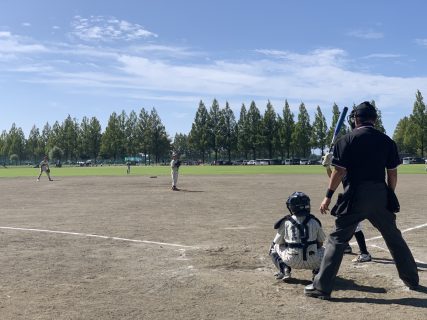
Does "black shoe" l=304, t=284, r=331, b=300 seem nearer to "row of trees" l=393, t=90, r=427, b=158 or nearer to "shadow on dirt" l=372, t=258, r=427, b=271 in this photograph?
"shadow on dirt" l=372, t=258, r=427, b=271

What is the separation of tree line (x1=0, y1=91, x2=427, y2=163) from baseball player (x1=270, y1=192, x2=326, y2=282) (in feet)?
332

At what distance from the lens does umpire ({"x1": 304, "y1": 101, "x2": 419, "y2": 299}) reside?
18.3ft

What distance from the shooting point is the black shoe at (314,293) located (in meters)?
5.47

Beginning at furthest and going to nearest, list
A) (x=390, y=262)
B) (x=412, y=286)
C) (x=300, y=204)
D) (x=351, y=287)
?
(x=390, y=262)
(x=300, y=204)
(x=351, y=287)
(x=412, y=286)

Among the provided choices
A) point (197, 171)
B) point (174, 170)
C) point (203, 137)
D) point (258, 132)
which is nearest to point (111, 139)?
point (203, 137)

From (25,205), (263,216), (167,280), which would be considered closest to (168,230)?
(263,216)

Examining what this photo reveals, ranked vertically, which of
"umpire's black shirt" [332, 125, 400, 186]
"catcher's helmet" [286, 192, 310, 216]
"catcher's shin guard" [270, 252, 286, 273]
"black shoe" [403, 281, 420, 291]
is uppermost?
"umpire's black shirt" [332, 125, 400, 186]

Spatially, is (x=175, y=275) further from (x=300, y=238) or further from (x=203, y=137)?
(x=203, y=137)

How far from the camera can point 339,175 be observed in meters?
5.64

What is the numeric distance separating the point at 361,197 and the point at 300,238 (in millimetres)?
982

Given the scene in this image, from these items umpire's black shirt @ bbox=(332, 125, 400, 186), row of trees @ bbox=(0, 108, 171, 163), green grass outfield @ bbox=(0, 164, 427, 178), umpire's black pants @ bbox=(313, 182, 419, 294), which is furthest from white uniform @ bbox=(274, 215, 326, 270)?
row of trees @ bbox=(0, 108, 171, 163)

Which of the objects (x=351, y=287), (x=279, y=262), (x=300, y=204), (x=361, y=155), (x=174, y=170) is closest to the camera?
(x=361, y=155)

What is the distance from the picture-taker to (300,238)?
6090mm

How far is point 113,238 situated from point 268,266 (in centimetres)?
393
